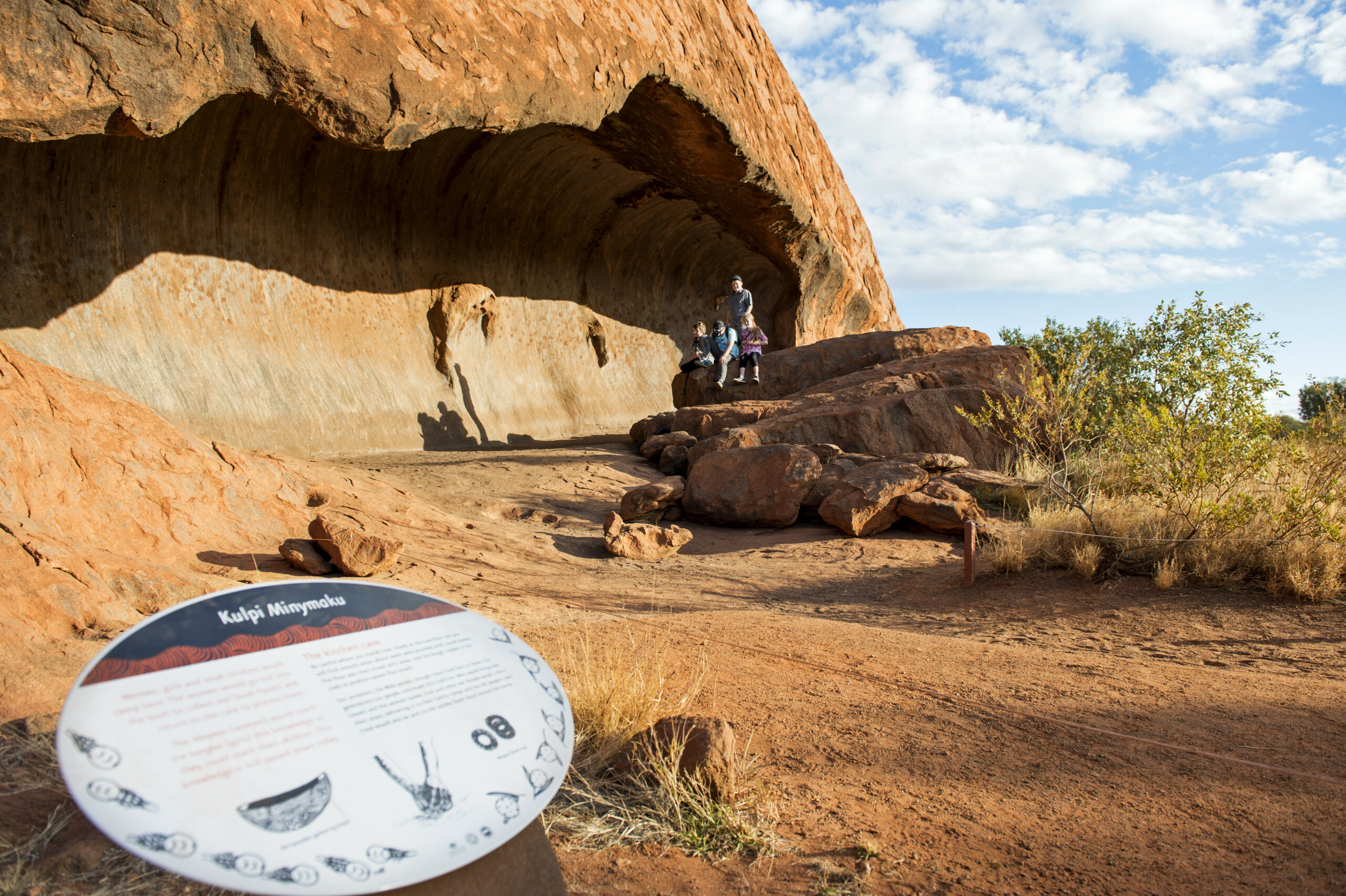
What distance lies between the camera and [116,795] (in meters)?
1.42

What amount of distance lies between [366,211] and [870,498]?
26.8 feet

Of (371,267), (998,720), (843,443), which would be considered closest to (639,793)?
(998,720)

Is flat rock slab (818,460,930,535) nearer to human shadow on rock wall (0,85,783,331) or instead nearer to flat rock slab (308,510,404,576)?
flat rock slab (308,510,404,576)

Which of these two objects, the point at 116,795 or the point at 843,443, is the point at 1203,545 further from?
the point at 116,795

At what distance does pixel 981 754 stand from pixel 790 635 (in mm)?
1624

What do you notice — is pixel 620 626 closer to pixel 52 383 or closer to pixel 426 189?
pixel 52 383

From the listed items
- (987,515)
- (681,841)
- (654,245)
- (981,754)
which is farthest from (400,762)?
(654,245)

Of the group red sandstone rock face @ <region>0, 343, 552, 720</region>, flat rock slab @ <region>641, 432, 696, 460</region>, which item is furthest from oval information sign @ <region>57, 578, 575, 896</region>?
flat rock slab @ <region>641, 432, 696, 460</region>

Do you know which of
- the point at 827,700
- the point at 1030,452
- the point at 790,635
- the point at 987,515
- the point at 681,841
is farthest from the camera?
the point at 1030,452

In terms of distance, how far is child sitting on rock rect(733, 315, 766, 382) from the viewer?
1377cm

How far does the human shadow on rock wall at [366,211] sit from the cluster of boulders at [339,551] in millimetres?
4721

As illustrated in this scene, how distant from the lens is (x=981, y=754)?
2.89 meters

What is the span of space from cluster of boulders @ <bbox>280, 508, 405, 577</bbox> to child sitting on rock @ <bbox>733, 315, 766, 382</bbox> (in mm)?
Answer: 9024

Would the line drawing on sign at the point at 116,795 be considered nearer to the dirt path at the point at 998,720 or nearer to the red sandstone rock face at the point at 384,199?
the dirt path at the point at 998,720
